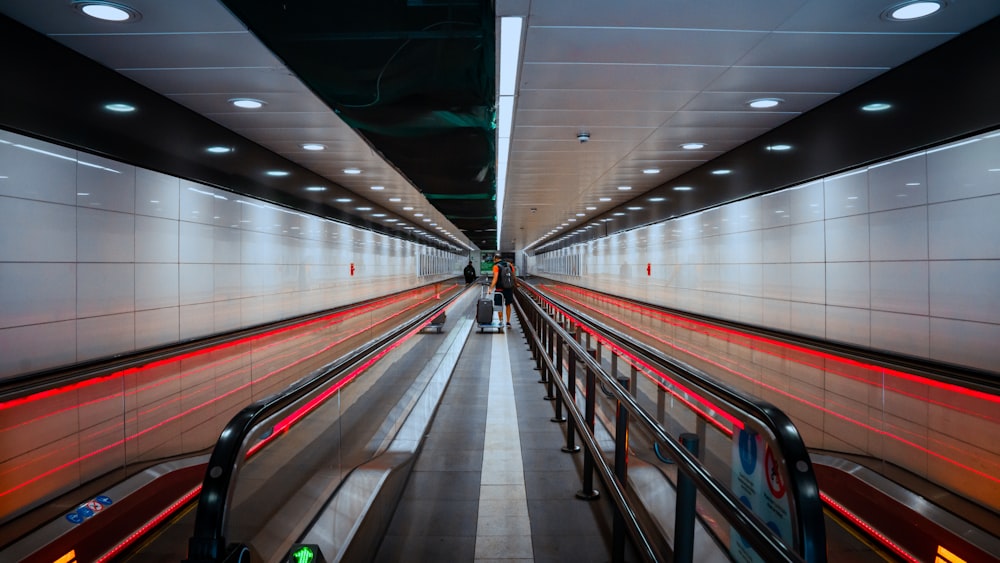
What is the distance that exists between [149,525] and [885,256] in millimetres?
6507

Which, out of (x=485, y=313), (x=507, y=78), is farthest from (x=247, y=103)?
(x=485, y=313)

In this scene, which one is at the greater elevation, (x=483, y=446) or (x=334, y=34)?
(x=334, y=34)

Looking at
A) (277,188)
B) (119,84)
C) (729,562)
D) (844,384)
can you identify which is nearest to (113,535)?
(729,562)

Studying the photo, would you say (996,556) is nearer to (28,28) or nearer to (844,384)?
(844,384)

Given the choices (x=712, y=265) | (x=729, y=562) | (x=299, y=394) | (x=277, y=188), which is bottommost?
(x=729, y=562)

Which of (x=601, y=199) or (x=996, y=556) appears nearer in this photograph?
(x=996, y=556)

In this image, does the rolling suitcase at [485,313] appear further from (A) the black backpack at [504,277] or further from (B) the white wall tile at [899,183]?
(B) the white wall tile at [899,183]

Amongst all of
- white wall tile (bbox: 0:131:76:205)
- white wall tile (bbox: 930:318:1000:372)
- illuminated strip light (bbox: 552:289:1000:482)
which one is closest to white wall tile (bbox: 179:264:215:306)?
white wall tile (bbox: 0:131:76:205)

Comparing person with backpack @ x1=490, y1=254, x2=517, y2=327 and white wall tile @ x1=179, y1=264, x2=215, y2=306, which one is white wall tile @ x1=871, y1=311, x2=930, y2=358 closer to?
white wall tile @ x1=179, y1=264, x2=215, y2=306

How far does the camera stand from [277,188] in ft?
28.3

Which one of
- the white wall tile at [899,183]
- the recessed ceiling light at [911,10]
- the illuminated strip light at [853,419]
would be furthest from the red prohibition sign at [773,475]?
the white wall tile at [899,183]

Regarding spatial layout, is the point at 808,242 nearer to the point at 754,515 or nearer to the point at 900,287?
the point at 900,287

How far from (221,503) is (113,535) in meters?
2.33

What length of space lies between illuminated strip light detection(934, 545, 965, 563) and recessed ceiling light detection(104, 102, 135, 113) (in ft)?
22.0
